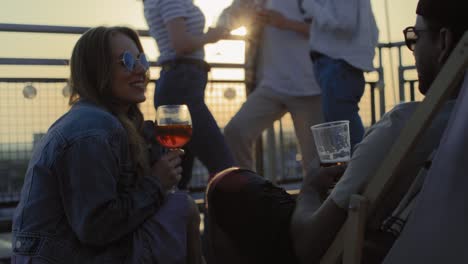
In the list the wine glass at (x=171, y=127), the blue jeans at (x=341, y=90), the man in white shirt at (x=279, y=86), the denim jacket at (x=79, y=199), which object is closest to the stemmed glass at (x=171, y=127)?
the wine glass at (x=171, y=127)

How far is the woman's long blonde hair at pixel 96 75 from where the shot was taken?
3051 mm

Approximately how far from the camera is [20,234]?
2814 millimetres

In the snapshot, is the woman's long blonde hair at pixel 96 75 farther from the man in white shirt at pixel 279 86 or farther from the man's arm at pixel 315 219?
the man in white shirt at pixel 279 86

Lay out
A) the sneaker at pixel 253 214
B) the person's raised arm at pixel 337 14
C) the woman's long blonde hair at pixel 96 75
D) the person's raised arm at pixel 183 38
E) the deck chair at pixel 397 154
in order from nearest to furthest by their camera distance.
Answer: the deck chair at pixel 397 154
the sneaker at pixel 253 214
the woman's long blonde hair at pixel 96 75
the person's raised arm at pixel 183 38
the person's raised arm at pixel 337 14

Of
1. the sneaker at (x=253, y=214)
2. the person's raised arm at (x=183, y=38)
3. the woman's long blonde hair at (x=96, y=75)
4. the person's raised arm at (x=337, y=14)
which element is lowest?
the sneaker at (x=253, y=214)

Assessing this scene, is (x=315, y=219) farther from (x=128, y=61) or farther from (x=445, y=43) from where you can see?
(x=128, y=61)

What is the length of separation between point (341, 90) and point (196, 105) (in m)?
0.92

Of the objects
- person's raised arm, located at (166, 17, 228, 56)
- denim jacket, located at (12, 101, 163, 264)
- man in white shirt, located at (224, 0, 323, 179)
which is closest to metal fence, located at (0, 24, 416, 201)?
man in white shirt, located at (224, 0, 323, 179)

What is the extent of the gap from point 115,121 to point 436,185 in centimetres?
145

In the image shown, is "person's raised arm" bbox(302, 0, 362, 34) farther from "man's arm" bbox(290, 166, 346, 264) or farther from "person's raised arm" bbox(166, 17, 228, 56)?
"man's arm" bbox(290, 166, 346, 264)

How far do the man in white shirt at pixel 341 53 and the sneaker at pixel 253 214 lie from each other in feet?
5.76

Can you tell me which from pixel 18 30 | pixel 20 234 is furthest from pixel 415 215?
pixel 18 30

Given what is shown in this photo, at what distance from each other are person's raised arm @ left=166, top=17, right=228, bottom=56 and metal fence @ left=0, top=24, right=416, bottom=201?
98cm

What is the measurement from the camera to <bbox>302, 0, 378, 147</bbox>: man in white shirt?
14.4ft
